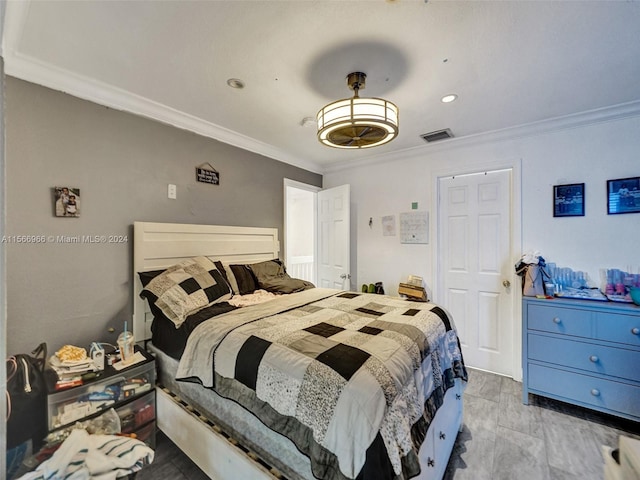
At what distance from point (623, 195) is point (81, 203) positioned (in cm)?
432

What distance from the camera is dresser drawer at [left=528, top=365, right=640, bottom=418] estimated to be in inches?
77.6

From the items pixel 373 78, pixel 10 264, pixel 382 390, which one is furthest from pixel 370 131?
pixel 10 264

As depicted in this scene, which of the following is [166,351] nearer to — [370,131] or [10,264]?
[10,264]

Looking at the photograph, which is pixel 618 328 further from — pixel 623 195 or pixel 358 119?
pixel 358 119

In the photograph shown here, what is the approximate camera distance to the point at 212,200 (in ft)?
9.00

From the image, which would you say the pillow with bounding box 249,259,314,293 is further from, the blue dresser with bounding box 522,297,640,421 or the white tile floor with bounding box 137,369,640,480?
the blue dresser with bounding box 522,297,640,421

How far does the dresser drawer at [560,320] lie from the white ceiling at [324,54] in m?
1.72

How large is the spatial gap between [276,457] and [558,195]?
314cm

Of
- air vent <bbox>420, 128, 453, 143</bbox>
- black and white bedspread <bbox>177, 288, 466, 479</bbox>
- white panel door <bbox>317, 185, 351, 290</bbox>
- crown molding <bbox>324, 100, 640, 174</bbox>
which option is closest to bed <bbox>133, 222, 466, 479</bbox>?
black and white bedspread <bbox>177, 288, 466, 479</bbox>

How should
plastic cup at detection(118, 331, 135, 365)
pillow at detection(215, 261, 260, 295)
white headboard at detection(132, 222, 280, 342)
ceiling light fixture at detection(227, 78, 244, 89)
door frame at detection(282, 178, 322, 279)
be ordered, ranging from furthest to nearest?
door frame at detection(282, 178, 322, 279) → pillow at detection(215, 261, 260, 295) → white headboard at detection(132, 222, 280, 342) → ceiling light fixture at detection(227, 78, 244, 89) → plastic cup at detection(118, 331, 135, 365)

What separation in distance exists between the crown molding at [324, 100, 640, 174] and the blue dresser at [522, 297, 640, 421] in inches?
63.3

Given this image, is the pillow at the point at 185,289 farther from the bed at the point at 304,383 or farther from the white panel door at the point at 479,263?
the white panel door at the point at 479,263

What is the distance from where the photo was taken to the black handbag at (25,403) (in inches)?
51.9

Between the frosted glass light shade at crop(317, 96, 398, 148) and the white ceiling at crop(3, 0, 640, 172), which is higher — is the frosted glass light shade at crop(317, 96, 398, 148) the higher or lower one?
the lower one
